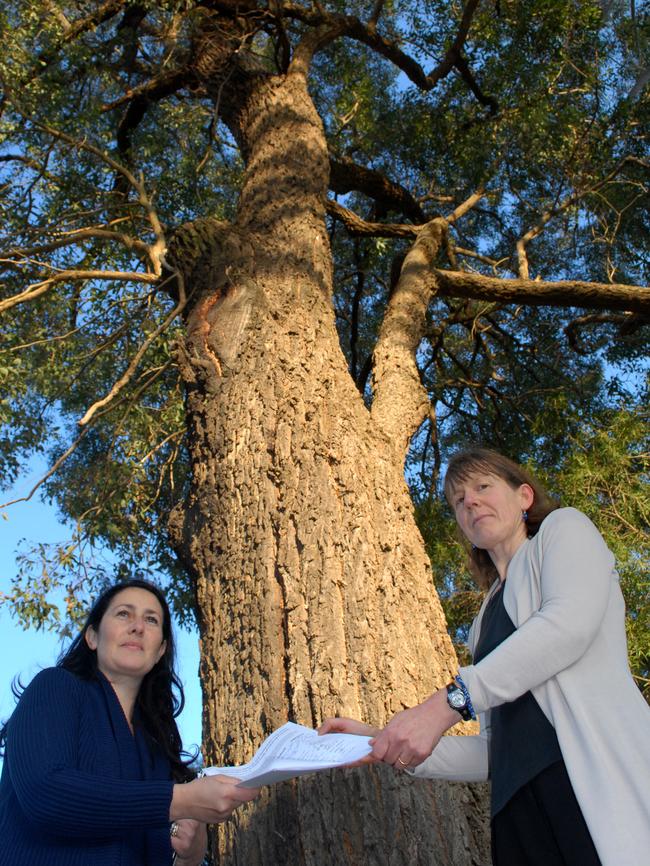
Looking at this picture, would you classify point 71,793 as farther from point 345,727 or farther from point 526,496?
point 526,496

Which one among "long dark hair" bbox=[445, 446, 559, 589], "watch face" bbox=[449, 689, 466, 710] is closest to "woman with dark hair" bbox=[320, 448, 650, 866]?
"watch face" bbox=[449, 689, 466, 710]

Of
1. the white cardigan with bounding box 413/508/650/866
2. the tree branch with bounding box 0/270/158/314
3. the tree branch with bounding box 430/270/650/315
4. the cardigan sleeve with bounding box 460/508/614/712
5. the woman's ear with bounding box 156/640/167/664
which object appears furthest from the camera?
the tree branch with bounding box 430/270/650/315

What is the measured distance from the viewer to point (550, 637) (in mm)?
1552

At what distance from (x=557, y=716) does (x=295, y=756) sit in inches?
21.1

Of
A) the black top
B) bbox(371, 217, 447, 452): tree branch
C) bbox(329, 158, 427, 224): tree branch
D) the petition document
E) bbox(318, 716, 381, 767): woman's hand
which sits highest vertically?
bbox(329, 158, 427, 224): tree branch

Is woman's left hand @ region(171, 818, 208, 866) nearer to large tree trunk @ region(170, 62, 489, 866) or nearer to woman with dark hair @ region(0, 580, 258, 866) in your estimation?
woman with dark hair @ region(0, 580, 258, 866)

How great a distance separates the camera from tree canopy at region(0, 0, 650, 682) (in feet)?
16.0

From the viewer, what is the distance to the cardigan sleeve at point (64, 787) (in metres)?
1.55

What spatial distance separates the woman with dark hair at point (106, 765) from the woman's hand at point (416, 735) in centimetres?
33

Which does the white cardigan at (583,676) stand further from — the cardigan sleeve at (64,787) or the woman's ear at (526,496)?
the cardigan sleeve at (64,787)

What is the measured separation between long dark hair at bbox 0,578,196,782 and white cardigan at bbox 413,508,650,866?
89cm

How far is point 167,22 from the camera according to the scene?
21.3ft

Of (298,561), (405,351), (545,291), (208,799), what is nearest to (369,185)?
(545,291)

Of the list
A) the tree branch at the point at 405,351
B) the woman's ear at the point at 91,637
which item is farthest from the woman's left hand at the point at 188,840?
the tree branch at the point at 405,351
